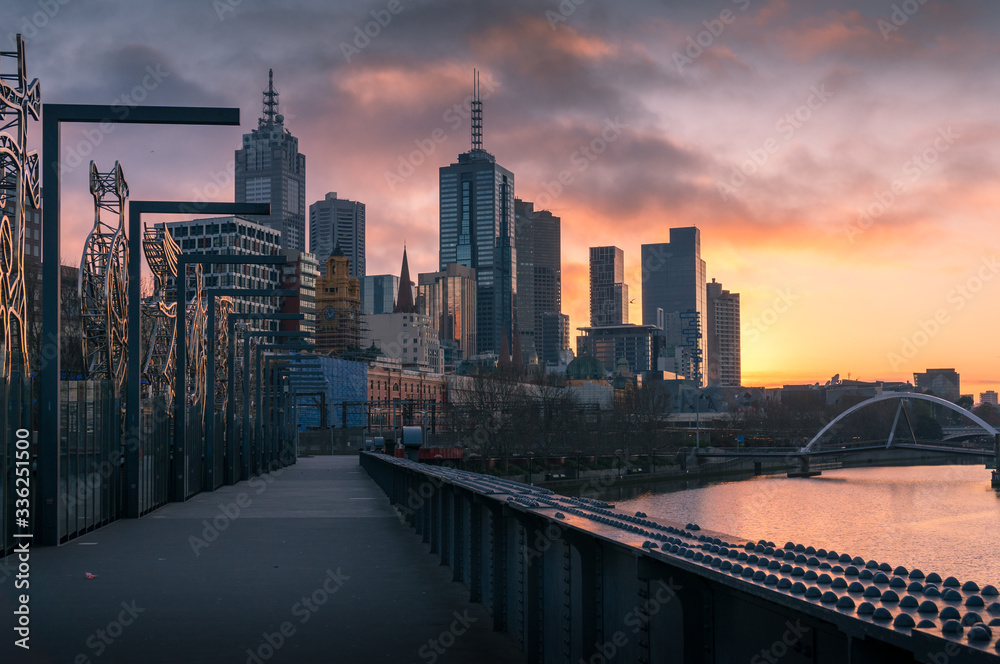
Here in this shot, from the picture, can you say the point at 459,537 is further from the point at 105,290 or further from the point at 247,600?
the point at 105,290

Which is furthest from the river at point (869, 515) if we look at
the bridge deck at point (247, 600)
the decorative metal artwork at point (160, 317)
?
the bridge deck at point (247, 600)

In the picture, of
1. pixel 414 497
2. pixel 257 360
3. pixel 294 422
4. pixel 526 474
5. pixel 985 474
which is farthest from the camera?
pixel 985 474

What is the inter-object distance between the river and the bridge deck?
2978cm

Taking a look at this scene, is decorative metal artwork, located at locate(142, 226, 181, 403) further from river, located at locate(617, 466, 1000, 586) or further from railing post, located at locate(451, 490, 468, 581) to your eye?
river, located at locate(617, 466, 1000, 586)

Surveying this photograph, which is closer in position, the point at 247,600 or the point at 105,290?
the point at 247,600

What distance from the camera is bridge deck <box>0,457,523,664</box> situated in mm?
9172

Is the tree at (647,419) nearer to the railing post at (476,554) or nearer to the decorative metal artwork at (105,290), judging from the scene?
the decorative metal artwork at (105,290)

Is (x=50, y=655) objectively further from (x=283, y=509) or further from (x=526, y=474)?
(x=526, y=474)

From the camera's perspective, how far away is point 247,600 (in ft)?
38.7

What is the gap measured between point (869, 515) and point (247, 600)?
244ft

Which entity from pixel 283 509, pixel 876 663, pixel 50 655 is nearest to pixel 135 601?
pixel 50 655

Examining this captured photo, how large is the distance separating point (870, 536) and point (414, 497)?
51197 millimetres

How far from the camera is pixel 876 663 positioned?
352 centimetres

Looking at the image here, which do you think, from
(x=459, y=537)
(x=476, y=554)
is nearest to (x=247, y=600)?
(x=476, y=554)
